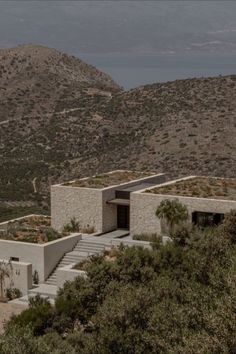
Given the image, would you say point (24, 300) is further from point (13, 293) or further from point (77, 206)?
point (77, 206)

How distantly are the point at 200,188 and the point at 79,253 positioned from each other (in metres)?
6.38

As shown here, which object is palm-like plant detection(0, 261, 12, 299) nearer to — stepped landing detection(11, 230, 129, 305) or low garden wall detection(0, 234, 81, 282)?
low garden wall detection(0, 234, 81, 282)

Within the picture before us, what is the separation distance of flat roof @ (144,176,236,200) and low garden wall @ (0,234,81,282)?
484 centimetres

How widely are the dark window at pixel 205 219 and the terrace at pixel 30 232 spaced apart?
5030 mm

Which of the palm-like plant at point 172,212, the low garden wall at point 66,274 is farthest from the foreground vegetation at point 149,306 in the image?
the palm-like plant at point 172,212

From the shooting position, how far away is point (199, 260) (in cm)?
2148

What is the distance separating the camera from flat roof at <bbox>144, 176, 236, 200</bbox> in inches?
1205

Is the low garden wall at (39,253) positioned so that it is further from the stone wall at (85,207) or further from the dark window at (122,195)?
the dark window at (122,195)

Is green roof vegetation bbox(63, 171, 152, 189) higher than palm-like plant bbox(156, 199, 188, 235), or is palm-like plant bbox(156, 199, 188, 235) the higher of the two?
green roof vegetation bbox(63, 171, 152, 189)

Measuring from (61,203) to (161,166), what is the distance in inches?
1006

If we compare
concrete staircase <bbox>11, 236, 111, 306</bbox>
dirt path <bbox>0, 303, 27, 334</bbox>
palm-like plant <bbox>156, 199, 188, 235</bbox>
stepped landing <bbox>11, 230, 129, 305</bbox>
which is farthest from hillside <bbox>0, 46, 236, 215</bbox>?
dirt path <bbox>0, 303, 27, 334</bbox>

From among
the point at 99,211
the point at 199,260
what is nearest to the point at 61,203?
the point at 99,211

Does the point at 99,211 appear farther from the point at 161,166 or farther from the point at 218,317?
the point at 161,166

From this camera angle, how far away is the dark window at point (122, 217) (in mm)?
32125
